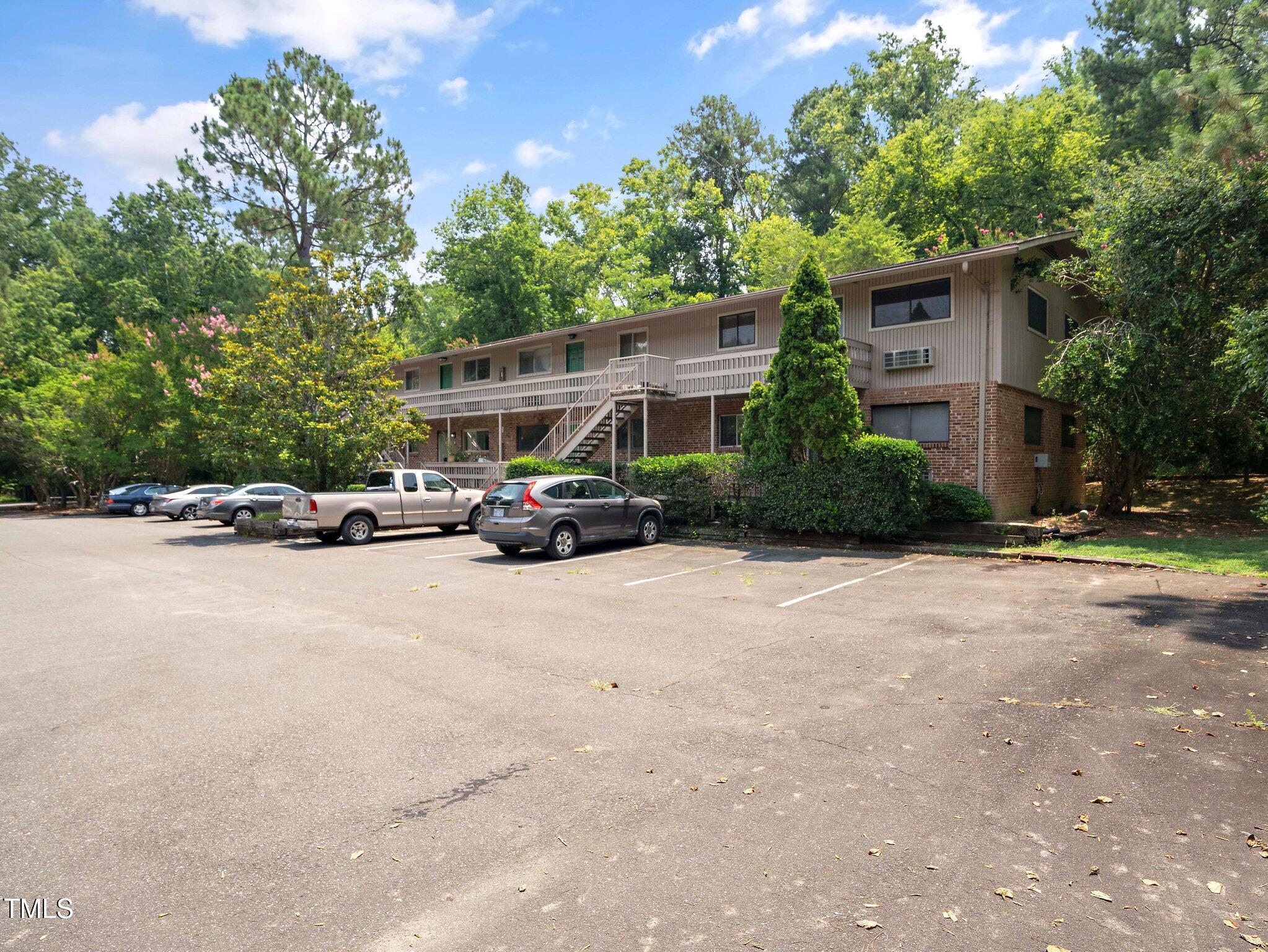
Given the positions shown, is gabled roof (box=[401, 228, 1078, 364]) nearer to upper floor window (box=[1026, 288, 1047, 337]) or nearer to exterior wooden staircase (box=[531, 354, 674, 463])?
upper floor window (box=[1026, 288, 1047, 337])

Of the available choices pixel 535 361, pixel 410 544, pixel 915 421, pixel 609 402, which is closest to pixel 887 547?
pixel 915 421

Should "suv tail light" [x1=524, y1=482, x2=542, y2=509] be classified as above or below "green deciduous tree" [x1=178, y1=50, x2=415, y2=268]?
below

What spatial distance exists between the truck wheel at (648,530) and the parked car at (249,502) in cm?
1323

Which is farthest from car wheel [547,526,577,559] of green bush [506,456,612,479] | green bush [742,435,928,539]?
green bush [506,456,612,479]

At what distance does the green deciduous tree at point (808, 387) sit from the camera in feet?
50.3

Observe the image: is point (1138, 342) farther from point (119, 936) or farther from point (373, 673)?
point (119, 936)

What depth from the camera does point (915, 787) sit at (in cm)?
397

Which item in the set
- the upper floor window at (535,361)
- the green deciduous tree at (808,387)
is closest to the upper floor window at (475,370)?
the upper floor window at (535,361)

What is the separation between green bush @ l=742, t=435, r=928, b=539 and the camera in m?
14.9

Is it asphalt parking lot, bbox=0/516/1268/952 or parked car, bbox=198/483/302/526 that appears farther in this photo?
parked car, bbox=198/483/302/526

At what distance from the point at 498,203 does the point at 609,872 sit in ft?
152

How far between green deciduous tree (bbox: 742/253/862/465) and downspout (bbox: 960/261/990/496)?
339 cm

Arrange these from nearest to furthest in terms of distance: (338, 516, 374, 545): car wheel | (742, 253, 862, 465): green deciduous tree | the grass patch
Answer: the grass patch, (742, 253, 862, 465): green deciduous tree, (338, 516, 374, 545): car wheel

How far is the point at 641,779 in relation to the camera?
409cm
